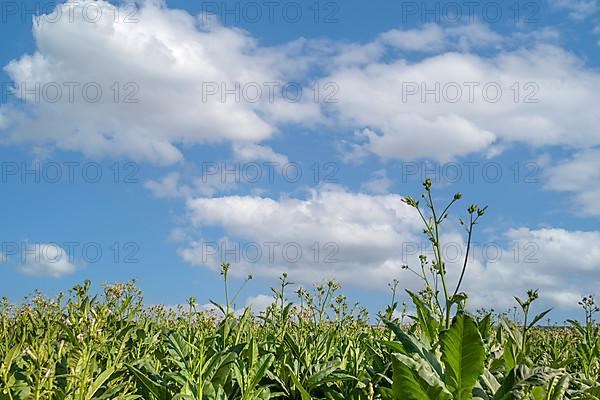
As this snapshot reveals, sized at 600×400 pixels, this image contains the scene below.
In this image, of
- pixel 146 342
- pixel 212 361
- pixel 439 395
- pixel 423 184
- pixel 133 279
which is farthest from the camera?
pixel 133 279

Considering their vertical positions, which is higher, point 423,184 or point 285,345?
point 423,184

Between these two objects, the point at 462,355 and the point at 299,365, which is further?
the point at 299,365

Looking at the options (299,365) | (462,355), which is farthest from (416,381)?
(299,365)

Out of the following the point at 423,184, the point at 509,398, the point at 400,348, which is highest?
the point at 423,184

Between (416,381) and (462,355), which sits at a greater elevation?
(462,355)

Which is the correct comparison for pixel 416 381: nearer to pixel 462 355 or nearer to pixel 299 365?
pixel 462 355

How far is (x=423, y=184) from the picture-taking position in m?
3.59

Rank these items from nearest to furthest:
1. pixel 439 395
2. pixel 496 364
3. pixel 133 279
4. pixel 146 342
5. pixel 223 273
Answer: pixel 439 395 → pixel 496 364 → pixel 146 342 → pixel 223 273 → pixel 133 279

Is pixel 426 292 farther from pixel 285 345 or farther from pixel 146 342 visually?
pixel 146 342

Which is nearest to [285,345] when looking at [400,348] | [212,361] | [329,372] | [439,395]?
[329,372]

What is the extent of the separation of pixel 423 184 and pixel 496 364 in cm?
107

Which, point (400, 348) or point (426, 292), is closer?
point (400, 348)

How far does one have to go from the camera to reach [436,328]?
3023 mm

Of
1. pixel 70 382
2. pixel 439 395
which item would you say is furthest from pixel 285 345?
pixel 70 382
